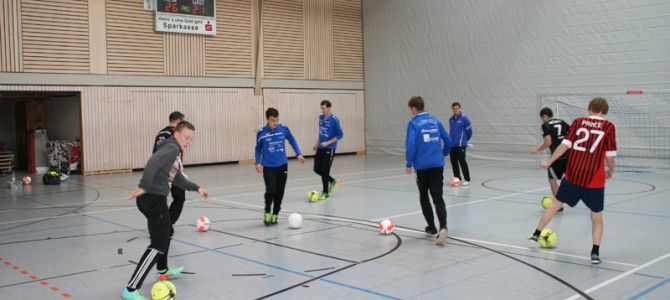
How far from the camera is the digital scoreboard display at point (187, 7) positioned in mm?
20375

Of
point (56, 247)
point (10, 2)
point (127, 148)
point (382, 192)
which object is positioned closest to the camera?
point (56, 247)

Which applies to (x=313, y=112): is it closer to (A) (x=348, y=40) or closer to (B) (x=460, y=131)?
(A) (x=348, y=40)

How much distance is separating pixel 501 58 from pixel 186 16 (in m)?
11.5

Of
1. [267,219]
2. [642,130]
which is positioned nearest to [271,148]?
[267,219]

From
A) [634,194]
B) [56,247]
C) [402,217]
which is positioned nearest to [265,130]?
[402,217]

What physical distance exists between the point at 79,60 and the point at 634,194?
53.5ft

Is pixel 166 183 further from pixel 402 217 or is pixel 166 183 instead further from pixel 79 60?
pixel 79 60

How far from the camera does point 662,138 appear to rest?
17734 mm

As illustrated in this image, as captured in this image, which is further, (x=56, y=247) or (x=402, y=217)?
(x=402, y=217)

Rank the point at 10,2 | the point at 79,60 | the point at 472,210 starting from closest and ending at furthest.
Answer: the point at 472,210
the point at 10,2
the point at 79,60

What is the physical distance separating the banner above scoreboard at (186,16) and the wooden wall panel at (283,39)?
257cm

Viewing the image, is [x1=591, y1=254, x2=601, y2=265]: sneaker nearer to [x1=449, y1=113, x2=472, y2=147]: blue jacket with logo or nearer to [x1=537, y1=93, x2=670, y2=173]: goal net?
[x1=449, y1=113, x2=472, y2=147]: blue jacket with logo

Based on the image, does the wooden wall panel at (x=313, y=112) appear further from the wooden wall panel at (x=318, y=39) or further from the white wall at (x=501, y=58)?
A: the wooden wall panel at (x=318, y=39)

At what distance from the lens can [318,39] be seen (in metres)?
25.3
